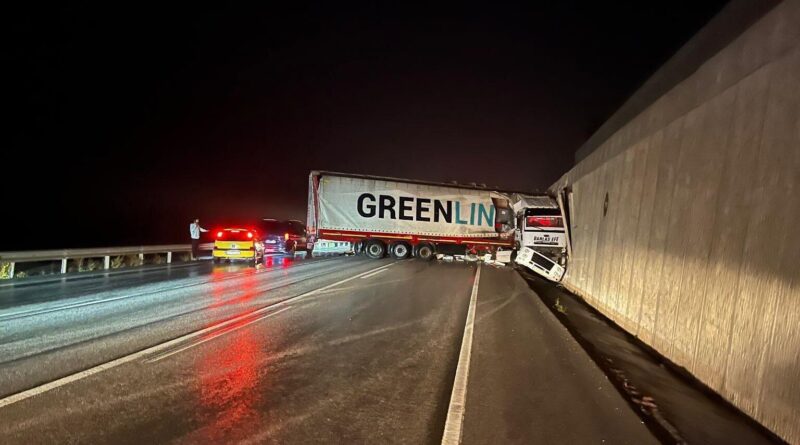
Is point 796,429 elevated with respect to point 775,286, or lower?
lower

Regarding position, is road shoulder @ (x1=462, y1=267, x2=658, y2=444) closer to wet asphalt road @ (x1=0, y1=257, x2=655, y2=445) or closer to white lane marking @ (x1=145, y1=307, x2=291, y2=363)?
wet asphalt road @ (x1=0, y1=257, x2=655, y2=445)

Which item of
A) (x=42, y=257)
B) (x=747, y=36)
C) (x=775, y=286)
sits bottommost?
(x=42, y=257)

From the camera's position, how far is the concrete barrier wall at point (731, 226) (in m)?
5.02

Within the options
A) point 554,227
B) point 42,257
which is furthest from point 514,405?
point 42,257

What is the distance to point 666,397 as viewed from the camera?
6.14 m

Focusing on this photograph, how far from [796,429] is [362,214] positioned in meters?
24.4

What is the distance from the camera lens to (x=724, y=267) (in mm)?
6254

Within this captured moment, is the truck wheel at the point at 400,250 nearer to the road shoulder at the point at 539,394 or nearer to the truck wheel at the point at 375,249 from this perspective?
the truck wheel at the point at 375,249

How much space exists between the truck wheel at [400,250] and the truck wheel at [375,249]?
574 millimetres

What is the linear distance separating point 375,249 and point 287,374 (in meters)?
22.7

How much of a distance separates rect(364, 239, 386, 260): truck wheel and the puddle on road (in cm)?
1909

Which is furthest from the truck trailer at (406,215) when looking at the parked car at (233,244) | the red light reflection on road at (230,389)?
the red light reflection on road at (230,389)

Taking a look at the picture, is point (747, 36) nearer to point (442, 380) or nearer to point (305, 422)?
point (442, 380)

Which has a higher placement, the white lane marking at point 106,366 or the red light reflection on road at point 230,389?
the red light reflection on road at point 230,389
